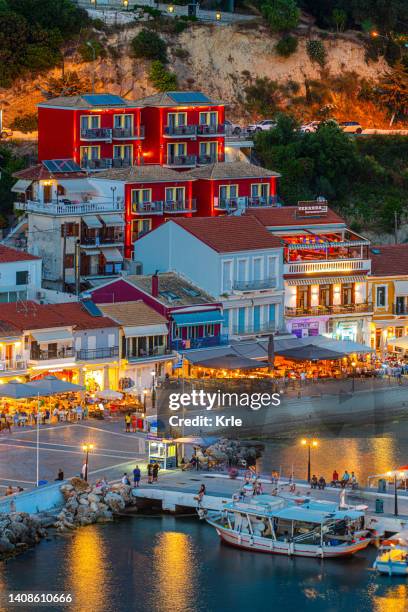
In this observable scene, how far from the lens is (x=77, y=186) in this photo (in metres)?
106

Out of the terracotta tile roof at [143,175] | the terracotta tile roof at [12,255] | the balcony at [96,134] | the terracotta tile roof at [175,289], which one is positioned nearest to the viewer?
the terracotta tile roof at [175,289]

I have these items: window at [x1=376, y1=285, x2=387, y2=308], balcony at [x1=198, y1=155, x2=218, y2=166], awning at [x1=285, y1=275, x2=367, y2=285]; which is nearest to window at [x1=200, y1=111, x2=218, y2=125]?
balcony at [x1=198, y1=155, x2=218, y2=166]

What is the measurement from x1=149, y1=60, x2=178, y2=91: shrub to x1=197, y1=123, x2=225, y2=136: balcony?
12293mm

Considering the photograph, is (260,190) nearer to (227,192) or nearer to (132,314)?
(227,192)

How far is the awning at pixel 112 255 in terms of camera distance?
103250 millimetres

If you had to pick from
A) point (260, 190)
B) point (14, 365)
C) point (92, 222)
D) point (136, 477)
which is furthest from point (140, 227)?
point (136, 477)

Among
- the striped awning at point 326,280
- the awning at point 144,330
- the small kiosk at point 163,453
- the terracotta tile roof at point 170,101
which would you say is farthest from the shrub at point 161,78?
the small kiosk at point 163,453

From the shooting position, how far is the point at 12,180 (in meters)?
114

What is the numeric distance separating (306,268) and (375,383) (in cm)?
757

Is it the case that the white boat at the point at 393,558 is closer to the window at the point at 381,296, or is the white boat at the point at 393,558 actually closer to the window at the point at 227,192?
the window at the point at 381,296

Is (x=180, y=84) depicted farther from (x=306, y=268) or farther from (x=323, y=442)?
(x=323, y=442)

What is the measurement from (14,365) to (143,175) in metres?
19.2

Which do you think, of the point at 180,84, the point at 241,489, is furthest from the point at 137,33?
the point at 241,489

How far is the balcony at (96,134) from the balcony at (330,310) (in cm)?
1513
